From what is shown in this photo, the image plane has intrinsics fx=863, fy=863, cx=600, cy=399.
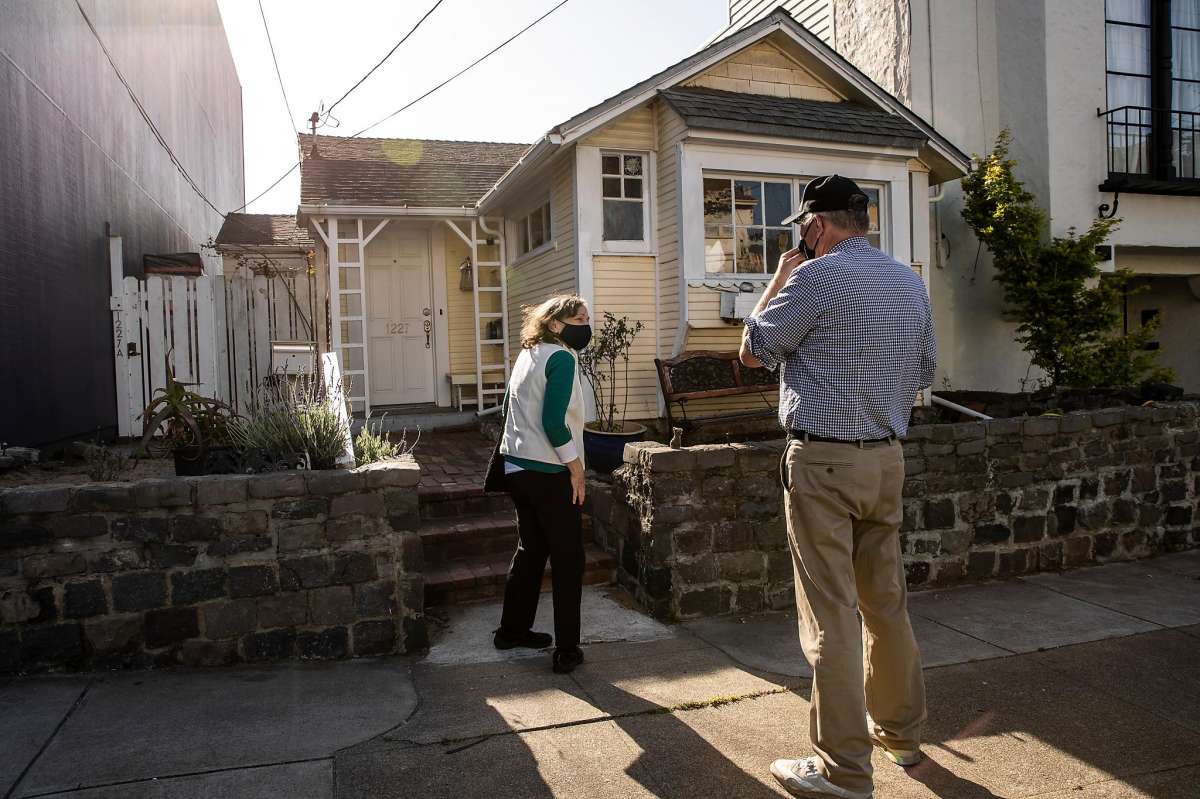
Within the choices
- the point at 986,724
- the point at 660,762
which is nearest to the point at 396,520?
the point at 660,762

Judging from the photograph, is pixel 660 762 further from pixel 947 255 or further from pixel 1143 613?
pixel 947 255

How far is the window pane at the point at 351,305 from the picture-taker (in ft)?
35.4

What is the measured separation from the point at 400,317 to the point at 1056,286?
8016 millimetres

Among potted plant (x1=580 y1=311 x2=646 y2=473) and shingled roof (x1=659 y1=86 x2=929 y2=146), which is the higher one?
shingled roof (x1=659 y1=86 x2=929 y2=146)

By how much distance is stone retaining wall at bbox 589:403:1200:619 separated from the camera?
202 inches

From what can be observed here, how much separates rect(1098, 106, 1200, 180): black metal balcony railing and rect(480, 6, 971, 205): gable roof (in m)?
2.12

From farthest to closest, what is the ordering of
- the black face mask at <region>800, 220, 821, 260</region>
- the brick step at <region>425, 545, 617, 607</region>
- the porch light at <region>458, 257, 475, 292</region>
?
the porch light at <region>458, 257, 475, 292</region> < the brick step at <region>425, 545, 617, 607</region> < the black face mask at <region>800, 220, 821, 260</region>

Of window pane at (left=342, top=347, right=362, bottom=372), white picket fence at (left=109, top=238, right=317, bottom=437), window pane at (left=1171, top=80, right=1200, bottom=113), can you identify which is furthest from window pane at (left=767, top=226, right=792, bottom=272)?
window pane at (left=1171, top=80, right=1200, bottom=113)

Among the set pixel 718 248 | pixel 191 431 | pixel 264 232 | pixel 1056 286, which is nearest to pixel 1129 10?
pixel 1056 286

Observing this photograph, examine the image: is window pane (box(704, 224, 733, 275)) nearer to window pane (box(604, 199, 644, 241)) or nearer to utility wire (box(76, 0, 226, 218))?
window pane (box(604, 199, 644, 241))

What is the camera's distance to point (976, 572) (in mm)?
5957

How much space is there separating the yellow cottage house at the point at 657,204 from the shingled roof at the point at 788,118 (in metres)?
0.02

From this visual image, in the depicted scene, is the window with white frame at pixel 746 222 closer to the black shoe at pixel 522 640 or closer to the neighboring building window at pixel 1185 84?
the black shoe at pixel 522 640

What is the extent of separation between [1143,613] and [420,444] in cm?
678
